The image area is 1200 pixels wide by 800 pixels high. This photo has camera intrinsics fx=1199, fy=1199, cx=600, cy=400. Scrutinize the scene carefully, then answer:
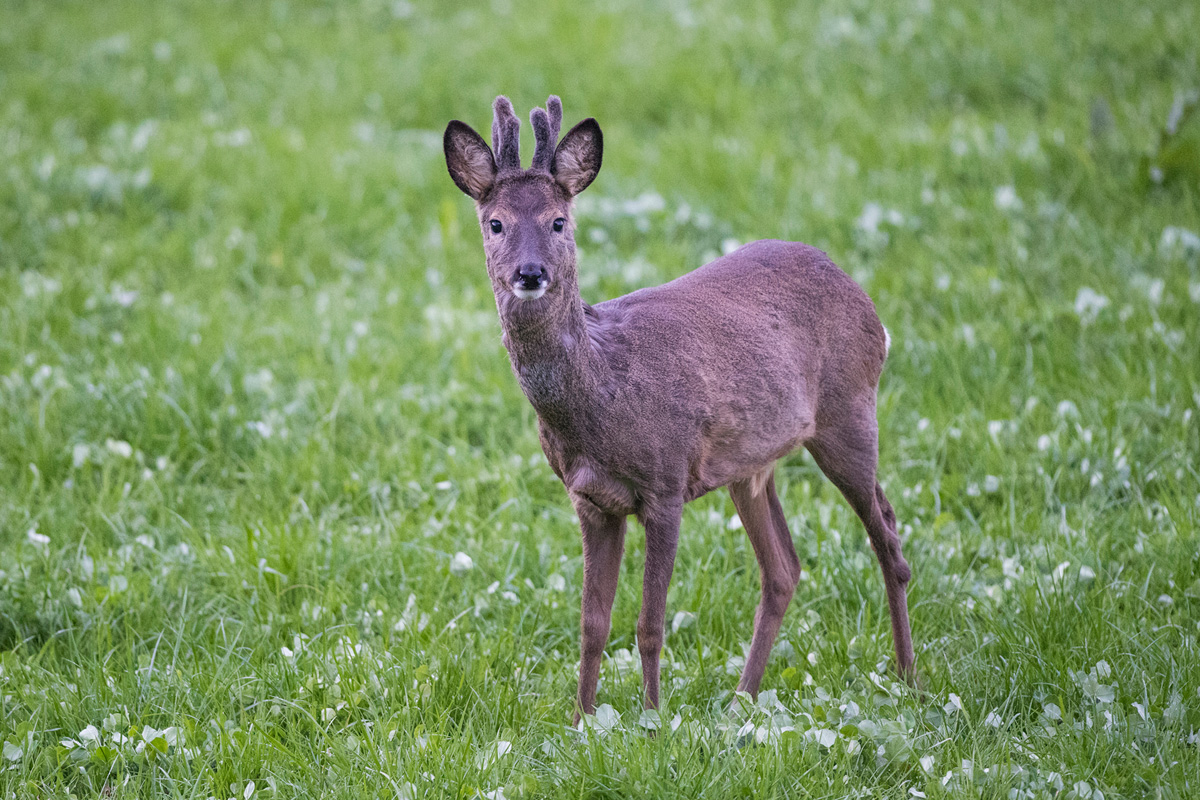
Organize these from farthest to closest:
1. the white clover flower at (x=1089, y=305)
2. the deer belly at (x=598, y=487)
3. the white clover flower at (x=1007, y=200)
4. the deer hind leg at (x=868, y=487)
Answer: the white clover flower at (x=1007, y=200) → the white clover flower at (x=1089, y=305) → the deer hind leg at (x=868, y=487) → the deer belly at (x=598, y=487)

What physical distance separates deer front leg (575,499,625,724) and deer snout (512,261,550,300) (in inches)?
32.1

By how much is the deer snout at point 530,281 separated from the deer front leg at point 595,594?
816 millimetres

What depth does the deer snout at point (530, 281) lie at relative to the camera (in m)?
3.03

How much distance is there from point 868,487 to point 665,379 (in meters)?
0.86

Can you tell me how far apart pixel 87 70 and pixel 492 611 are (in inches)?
299

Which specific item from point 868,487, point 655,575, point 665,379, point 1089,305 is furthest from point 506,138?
point 1089,305

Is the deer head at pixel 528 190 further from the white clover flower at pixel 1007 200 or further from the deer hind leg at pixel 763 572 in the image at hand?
the white clover flower at pixel 1007 200

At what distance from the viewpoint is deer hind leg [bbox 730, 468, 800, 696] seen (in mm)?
3881

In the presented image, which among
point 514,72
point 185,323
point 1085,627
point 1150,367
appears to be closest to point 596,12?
point 514,72

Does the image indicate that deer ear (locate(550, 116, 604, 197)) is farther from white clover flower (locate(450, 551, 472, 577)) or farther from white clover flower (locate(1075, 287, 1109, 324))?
white clover flower (locate(1075, 287, 1109, 324))

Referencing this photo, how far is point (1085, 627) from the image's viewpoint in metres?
3.85

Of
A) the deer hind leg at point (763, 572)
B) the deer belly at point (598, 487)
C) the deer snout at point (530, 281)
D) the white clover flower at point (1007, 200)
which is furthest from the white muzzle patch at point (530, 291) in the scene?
the white clover flower at point (1007, 200)

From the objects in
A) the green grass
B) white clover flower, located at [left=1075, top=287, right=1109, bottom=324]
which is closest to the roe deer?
the green grass

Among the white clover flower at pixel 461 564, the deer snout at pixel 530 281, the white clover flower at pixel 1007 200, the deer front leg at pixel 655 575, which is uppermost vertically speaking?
the white clover flower at pixel 1007 200
